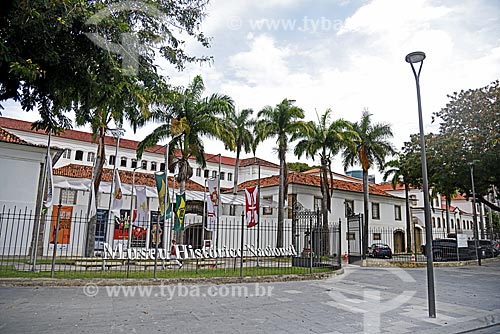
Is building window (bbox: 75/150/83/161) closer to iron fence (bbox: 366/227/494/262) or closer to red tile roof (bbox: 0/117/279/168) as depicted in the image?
red tile roof (bbox: 0/117/279/168)

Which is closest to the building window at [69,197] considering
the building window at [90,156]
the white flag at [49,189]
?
the white flag at [49,189]

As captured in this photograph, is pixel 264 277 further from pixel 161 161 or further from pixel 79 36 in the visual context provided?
pixel 161 161

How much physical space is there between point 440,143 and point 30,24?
2478 centimetres

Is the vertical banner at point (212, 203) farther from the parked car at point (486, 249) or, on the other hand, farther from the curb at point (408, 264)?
the parked car at point (486, 249)

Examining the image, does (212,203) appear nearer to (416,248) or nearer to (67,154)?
(416,248)

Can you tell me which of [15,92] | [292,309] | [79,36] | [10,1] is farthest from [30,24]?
[292,309]

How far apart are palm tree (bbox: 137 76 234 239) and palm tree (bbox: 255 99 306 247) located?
5426 mm

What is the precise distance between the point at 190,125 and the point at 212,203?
5.89m

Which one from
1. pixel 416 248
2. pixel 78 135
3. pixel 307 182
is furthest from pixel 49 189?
pixel 78 135

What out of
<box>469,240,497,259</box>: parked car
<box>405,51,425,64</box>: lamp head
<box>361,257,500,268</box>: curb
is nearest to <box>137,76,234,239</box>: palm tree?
<box>361,257,500,268</box>: curb

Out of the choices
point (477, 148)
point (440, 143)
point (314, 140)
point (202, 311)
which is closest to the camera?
point (202, 311)

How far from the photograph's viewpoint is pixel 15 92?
6352 mm

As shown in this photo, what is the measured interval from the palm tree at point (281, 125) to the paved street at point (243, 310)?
15.4 m

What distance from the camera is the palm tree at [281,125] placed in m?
26.8
